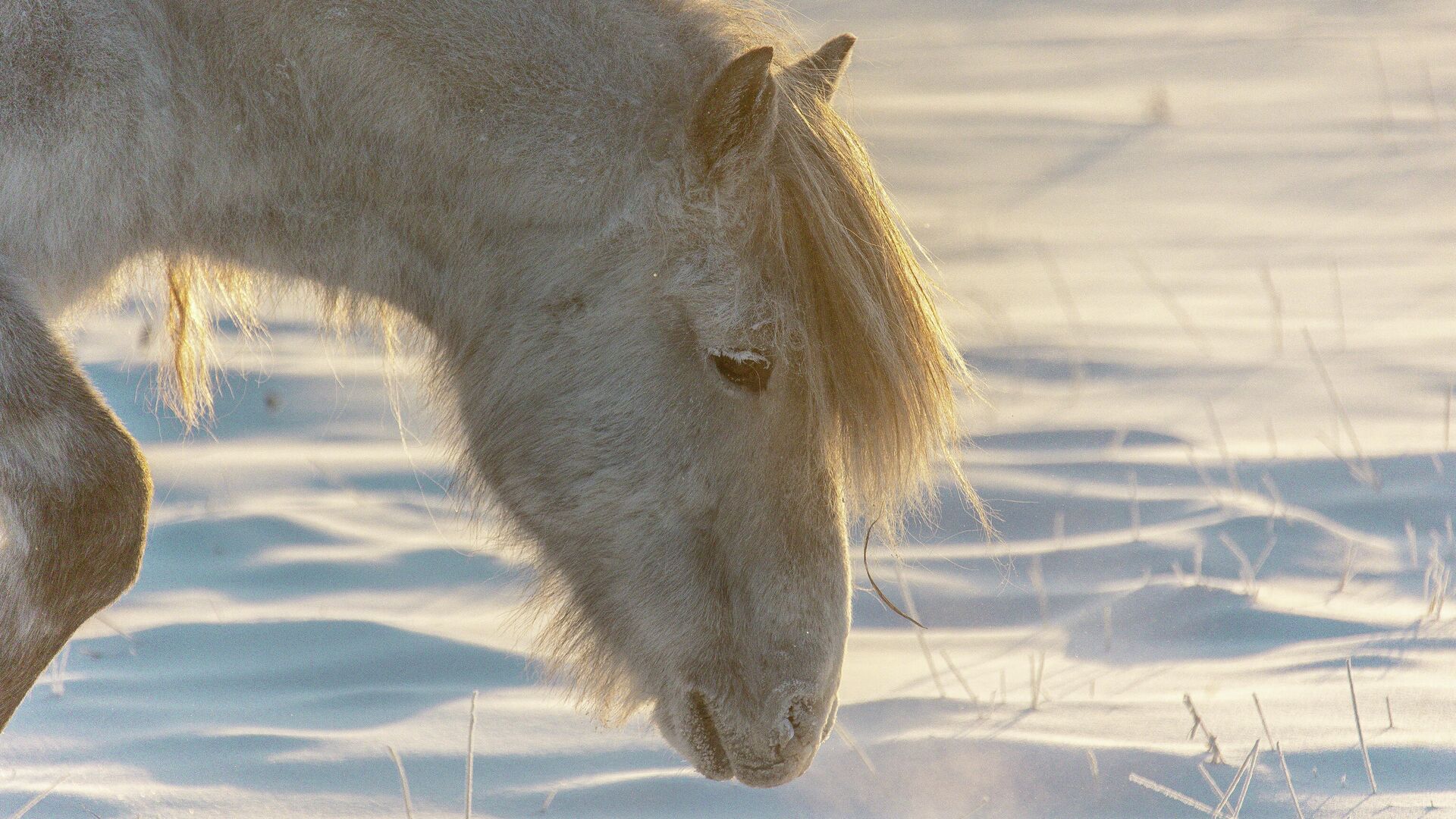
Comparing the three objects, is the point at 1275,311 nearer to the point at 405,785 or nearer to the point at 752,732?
the point at 752,732

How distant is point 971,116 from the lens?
328 inches

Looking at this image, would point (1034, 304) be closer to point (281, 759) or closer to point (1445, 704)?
point (1445, 704)

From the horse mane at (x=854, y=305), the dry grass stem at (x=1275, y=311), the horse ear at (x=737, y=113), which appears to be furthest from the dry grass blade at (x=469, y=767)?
the dry grass stem at (x=1275, y=311)

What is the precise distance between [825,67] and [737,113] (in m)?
0.42

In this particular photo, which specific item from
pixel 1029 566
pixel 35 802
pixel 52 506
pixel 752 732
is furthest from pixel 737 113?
pixel 1029 566

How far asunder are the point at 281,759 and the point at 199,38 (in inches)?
62.6

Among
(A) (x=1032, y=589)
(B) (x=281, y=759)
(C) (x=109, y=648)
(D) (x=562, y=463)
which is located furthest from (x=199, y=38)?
(A) (x=1032, y=589)

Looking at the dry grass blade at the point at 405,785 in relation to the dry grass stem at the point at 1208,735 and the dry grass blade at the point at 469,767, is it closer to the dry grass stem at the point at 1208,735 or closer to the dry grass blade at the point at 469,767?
the dry grass blade at the point at 469,767

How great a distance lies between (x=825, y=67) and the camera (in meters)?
2.56

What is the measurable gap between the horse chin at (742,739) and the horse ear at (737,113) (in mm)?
932

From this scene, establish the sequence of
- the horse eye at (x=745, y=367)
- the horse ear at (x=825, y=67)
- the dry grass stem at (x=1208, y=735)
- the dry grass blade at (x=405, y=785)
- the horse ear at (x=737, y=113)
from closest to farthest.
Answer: the horse ear at (x=737, y=113) < the horse eye at (x=745, y=367) < the horse ear at (x=825, y=67) < the dry grass blade at (x=405, y=785) < the dry grass stem at (x=1208, y=735)

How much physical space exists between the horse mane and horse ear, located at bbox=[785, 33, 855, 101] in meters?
0.04

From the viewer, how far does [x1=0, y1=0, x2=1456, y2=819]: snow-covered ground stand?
2.99 metres

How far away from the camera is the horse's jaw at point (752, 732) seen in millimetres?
2391
